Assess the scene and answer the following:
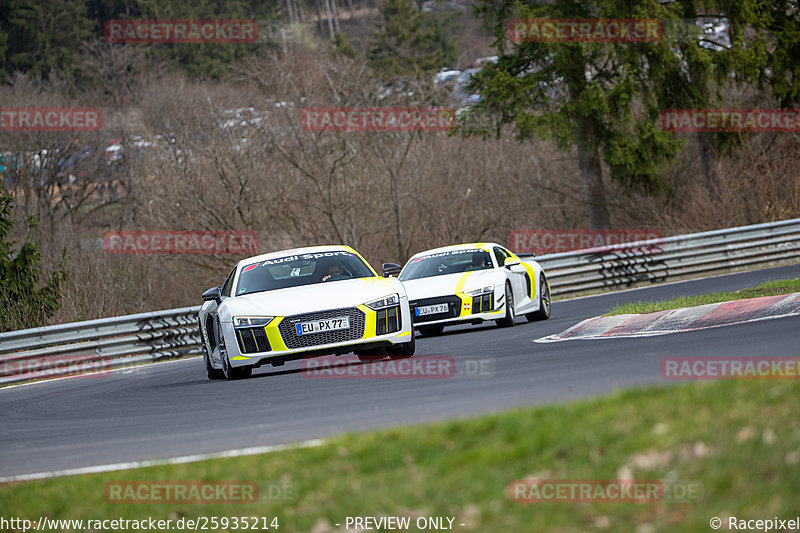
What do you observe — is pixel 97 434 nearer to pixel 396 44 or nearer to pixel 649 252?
pixel 649 252

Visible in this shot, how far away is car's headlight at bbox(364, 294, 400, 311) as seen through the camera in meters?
13.0

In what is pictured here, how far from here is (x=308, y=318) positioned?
42.3 ft

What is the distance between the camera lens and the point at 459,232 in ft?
126

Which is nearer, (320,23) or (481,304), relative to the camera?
A: (481,304)

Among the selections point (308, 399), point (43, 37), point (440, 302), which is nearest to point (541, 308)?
point (440, 302)

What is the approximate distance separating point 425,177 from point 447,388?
3434cm

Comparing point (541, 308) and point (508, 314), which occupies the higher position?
point (508, 314)

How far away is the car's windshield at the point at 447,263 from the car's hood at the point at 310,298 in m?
5.18

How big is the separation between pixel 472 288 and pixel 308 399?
7442 millimetres

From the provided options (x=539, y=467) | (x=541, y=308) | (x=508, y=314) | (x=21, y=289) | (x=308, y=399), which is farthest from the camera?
(x=21, y=289)

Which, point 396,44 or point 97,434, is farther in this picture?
point 396,44

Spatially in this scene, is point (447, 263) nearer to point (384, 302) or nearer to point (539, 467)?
point (384, 302)

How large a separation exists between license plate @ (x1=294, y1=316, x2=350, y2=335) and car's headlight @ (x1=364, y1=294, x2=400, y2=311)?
0.33 metres

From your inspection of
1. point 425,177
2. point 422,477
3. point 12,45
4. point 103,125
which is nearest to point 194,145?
point 425,177
